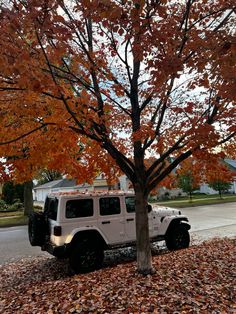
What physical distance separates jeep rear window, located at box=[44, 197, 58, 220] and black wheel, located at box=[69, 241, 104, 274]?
0.94 meters

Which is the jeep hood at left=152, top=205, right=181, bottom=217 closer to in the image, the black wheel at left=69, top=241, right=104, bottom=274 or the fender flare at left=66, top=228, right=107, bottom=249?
the fender flare at left=66, top=228, right=107, bottom=249

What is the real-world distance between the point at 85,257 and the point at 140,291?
8.47ft

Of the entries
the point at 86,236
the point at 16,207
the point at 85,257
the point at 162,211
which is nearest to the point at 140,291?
the point at 85,257

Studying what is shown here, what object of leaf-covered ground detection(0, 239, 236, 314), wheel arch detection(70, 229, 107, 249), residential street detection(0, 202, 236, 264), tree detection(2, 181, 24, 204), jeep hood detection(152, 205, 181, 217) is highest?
tree detection(2, 181, 24, 204)

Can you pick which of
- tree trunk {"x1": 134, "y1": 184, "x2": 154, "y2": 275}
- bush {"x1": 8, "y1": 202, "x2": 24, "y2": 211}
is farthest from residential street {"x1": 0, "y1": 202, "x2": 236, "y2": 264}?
bush {"x1": 8, "y1": 202, "x2": 24, "y2": 211}

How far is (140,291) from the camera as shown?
4.45 meters

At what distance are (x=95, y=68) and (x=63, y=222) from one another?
3.61 meters

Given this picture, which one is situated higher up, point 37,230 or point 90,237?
point 37,230

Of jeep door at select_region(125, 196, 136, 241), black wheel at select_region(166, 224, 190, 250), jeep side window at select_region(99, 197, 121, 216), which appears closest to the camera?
jeep side window at select_region(99, 197, 121, 216)

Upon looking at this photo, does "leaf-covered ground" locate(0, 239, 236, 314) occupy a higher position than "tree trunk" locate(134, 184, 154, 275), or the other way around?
"tree trunk" locate(134, 184, 154, 275)

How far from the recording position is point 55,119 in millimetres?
5508

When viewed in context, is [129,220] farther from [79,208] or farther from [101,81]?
[101,81]

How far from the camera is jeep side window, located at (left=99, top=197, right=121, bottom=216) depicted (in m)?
7.41

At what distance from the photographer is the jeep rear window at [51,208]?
691 cm
